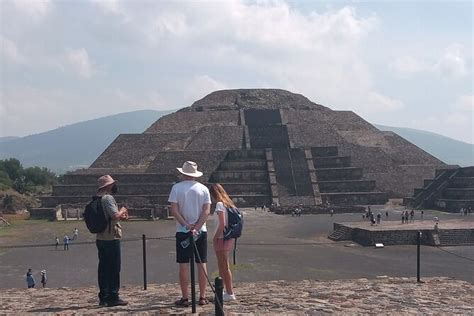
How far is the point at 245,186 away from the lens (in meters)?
41.2

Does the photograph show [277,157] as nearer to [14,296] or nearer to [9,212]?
[9,212]

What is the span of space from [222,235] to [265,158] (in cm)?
3913

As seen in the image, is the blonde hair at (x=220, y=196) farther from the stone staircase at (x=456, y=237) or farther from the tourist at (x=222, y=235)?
the stone staircase at (x=456, y=237)

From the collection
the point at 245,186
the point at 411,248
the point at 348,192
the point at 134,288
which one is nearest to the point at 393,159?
the point at 348,192

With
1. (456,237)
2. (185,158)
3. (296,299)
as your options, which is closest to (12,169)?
(185,158)

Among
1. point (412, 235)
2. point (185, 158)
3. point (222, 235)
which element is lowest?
point (412, 235)

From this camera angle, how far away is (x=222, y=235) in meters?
6.02

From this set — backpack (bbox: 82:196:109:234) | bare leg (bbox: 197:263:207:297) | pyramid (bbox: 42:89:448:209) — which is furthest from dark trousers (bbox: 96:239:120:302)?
pyramid (bbox: 42:89:448:209)

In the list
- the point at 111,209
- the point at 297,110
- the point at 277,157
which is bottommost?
the point at 111,209

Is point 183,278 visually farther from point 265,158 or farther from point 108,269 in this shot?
point 265,158

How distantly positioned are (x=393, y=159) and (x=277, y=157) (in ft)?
39.5

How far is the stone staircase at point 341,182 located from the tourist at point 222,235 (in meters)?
34.4

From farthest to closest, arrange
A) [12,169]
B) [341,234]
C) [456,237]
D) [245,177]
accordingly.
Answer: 1. [12,169]
2. [245,177]
3. [341,234]
4. [456,237]

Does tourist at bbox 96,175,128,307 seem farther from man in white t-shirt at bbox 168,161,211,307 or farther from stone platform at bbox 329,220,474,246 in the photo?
stone platform at bbox 329,220,474,246
